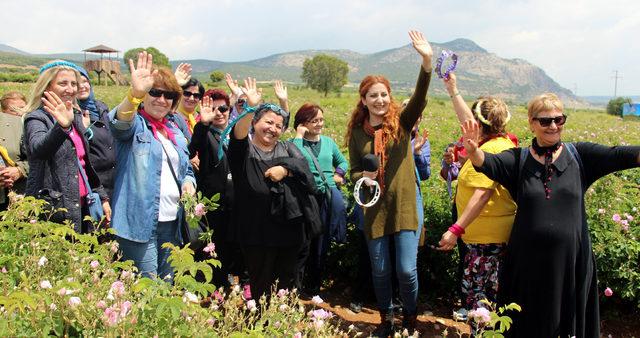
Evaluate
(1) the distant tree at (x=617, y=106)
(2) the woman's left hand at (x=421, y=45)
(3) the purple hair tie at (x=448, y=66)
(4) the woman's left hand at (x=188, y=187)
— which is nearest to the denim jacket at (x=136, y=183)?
(4) the woman's left hand at (x=188, y=187)

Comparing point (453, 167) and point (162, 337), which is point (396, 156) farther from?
point (162, 337)

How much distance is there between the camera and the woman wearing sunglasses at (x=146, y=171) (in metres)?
3.32

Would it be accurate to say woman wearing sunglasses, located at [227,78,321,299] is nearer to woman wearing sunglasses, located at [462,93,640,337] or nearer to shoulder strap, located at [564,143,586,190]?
woman wearing sunglasses, located at [462,93,640,337]

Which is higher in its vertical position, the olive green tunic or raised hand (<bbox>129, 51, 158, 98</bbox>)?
raised hand (<bbox>129, 51, 158, 98</bbox>)

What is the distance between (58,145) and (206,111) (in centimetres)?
140

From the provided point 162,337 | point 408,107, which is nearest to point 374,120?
point 408,107

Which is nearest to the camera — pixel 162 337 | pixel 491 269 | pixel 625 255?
pixel 162 337

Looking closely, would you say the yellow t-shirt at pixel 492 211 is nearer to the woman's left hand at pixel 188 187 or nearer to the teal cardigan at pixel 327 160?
the teal cardigan at pixel 327 160

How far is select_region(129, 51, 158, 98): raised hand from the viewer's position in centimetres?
324

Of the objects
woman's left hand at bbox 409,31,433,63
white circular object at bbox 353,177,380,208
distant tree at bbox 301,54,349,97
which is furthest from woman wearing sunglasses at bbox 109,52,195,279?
distant tree at bbox 301,54,349,97

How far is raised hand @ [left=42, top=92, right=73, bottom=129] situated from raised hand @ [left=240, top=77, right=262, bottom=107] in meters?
1.28

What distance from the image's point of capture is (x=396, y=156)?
13.3 ft

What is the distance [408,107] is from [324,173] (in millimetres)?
1348

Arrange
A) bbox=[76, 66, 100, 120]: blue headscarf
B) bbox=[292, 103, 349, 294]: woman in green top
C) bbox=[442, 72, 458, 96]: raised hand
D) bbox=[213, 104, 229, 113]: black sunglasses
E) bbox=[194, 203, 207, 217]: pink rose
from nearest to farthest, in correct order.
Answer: bbox=[194, 203, 207, 217]: pink rose < bbox=[442, 72, 458, 96]: raised hand < bbox=[76, 66, 100, 120]: blue headscarf < bbox=[213, 104, 229, 113]: black sunglasses < bbox=[292, 103, 349, 294]: woman in green top
